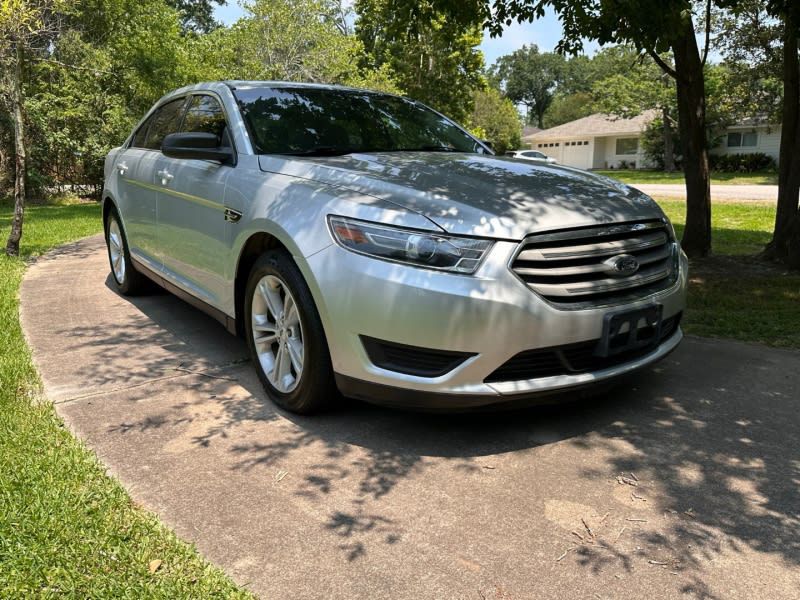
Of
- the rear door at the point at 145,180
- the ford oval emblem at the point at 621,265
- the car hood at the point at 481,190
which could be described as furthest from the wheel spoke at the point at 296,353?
the rear door at the point at 145,180

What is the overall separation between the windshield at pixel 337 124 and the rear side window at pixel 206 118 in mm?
183

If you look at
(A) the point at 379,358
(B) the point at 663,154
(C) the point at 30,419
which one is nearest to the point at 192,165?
(C) the point at 30,419

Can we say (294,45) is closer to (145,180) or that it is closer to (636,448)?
(145,180)

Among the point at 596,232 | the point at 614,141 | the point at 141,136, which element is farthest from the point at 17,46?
the point at 614,141

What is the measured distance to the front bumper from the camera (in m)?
2.84

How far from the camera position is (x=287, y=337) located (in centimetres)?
350

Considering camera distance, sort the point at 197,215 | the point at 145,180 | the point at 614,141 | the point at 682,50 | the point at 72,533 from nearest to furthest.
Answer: the point at 72,533, the point at 197,215, the point at 145,180, the point at 682,50, the point at 614,141

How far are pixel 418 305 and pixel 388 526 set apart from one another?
876 mm

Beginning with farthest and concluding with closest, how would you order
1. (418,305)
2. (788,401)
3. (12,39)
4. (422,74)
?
(422,74) → (12,39) → (788,401) → (418,305)

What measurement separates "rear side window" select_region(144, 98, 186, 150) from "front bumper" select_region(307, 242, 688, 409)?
2641mm

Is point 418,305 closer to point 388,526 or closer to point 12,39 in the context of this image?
point 388,526

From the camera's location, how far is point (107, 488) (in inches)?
107

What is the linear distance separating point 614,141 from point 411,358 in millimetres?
51892

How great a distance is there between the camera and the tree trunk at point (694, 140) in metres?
7.70
